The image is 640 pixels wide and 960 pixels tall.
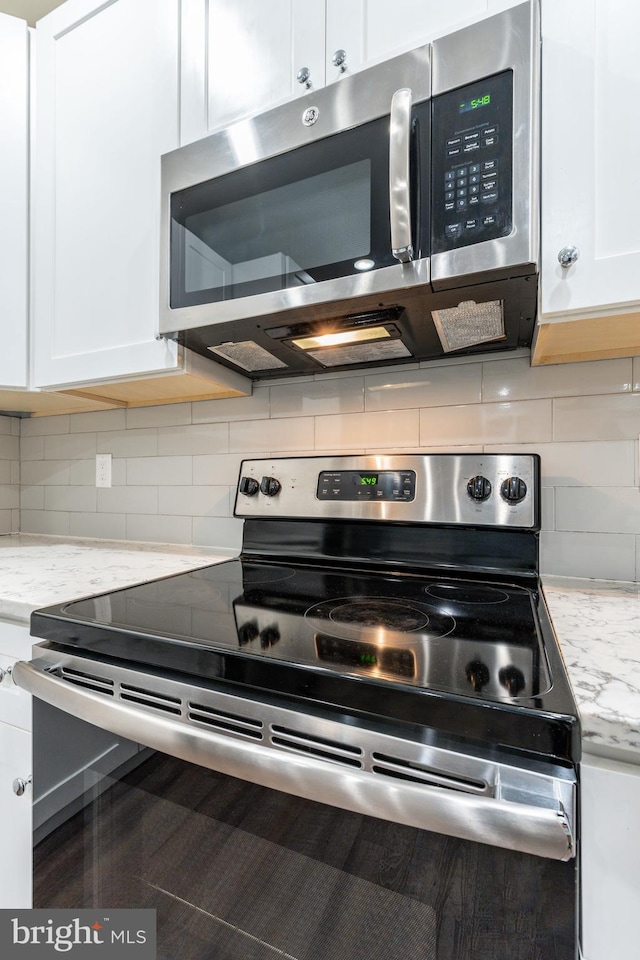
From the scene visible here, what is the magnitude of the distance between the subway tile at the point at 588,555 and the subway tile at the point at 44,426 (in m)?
1.73

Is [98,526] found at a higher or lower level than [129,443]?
lower

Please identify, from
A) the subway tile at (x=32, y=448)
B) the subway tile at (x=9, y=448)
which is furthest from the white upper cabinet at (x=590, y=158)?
the subway tile at (x=9, y=448)

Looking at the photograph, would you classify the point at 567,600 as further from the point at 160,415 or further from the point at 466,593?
the point at 160,415

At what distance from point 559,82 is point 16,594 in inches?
52.4

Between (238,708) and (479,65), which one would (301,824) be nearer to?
(238,708)

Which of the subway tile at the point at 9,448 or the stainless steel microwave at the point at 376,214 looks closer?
the stainless steel microwave at the point at 376,214

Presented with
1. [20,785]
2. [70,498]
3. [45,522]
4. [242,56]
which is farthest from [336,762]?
[45,522]

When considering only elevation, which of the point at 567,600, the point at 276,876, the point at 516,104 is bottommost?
the point at 276,876

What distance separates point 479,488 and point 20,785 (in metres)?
1.04

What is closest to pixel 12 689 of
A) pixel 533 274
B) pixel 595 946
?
pixel 595 946

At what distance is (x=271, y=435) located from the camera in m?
1.42

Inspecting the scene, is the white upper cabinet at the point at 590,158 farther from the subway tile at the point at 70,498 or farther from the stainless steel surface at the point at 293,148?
the subway tile at the point at 70,498

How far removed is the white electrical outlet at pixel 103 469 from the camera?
1720mm

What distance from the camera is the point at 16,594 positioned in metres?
0.91
